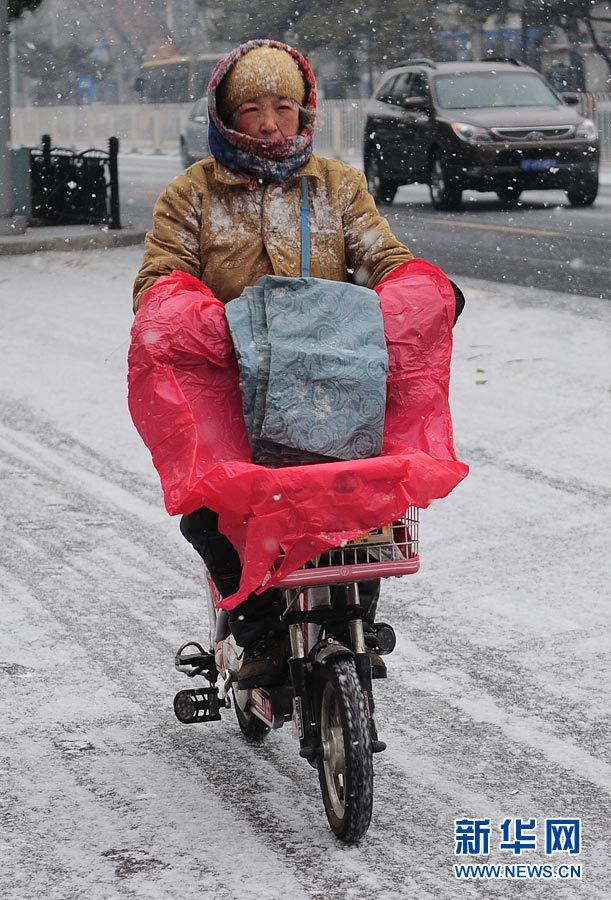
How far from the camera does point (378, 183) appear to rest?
933 inches

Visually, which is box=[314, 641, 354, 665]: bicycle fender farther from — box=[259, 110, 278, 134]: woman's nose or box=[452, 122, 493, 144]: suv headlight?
box=[452, 122, 493, 144]: suv headlight

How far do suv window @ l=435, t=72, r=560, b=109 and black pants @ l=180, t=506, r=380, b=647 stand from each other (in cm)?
1838

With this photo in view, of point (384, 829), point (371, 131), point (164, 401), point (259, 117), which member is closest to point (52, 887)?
point (384, 829)

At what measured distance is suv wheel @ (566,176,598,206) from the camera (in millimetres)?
21953

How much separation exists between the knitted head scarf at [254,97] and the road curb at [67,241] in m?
13.8

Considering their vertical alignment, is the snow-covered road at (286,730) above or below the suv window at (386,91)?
below

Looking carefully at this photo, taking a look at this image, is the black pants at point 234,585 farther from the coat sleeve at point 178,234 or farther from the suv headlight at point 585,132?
the suv headlight at point 585,132

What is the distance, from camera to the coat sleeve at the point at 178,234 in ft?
13.5

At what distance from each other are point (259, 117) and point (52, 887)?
202 centimetres

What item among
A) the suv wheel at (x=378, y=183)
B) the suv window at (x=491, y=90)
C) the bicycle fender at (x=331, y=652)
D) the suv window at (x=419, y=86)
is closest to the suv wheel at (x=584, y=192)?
the suv window at (x=491, y=90)

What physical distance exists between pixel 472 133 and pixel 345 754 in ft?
59.3

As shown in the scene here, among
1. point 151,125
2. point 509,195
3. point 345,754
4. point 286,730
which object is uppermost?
point 345,754

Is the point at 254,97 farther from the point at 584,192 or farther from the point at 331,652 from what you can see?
the point at 584,192

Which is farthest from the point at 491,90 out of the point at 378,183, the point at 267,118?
the point at 267,118
